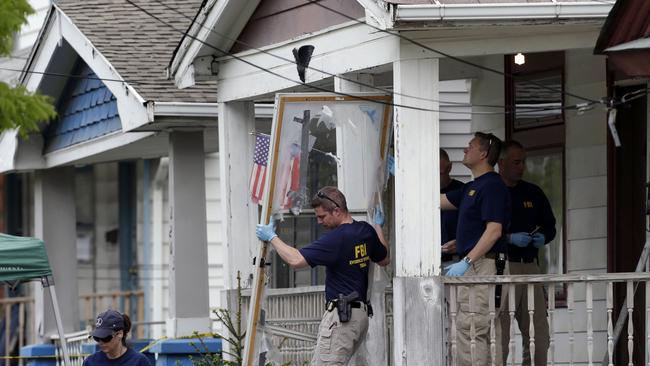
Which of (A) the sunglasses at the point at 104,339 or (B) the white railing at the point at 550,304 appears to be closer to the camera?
(B) the white railing at the point at 550,304

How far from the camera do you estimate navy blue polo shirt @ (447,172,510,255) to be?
1052cm

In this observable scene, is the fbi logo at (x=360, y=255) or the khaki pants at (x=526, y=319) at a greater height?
the fbi logo at (x=360, y=255)

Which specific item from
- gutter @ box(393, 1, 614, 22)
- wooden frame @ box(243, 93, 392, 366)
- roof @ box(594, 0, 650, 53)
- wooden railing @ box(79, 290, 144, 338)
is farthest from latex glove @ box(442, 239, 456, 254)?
wooden railing @ box(79, 290, 144, 338)

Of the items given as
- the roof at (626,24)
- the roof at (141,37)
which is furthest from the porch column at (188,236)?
the roof at (626,24)

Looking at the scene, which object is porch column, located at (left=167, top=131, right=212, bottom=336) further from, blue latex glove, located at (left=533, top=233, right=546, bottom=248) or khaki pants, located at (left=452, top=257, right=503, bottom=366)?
khaki pants, located at (left=452, top=257, right=503, bottom=366)

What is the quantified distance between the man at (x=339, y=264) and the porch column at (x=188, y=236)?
16.6 feet

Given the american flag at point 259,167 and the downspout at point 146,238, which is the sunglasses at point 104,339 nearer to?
the american flag at point 259,167

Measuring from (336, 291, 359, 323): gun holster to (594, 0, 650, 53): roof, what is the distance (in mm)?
2502

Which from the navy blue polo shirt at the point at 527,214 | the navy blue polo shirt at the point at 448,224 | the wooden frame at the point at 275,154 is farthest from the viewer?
the navy blue polo shirt at the point at 448,224

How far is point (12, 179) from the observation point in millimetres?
26781

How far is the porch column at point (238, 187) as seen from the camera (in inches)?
505

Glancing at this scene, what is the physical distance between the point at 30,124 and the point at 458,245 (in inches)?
194

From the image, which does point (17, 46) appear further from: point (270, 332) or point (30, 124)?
point (270, 332)

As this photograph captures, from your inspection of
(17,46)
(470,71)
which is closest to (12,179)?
(17,46)
